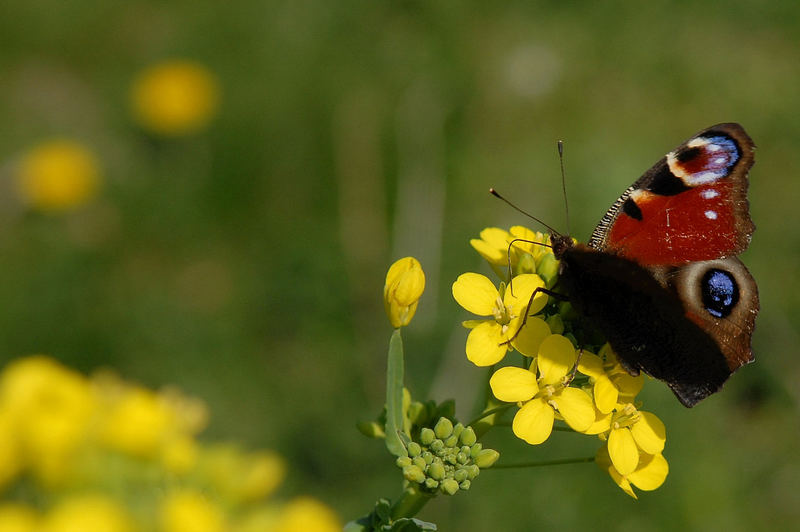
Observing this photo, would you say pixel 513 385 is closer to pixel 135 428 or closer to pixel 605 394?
pixel 605 394

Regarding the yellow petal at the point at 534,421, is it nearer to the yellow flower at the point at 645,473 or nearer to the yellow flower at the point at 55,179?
the yellow flower at the point at 645,473

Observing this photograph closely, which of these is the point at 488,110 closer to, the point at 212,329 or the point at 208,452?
the point at 212,329

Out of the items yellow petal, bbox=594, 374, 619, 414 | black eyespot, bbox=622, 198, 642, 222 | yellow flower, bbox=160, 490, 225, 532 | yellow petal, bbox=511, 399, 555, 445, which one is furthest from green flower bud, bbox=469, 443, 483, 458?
black eyespot, bbox=622, 198, 642, 222

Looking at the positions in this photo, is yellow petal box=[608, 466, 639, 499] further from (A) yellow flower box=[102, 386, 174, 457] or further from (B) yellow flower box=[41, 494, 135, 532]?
(B) yellow flower box=[41, 494, 135, 532]

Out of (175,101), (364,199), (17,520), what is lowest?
(17,520)

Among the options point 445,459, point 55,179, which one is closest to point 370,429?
point 445,459

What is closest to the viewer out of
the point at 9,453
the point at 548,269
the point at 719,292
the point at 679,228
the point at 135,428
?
the point at 9,453
